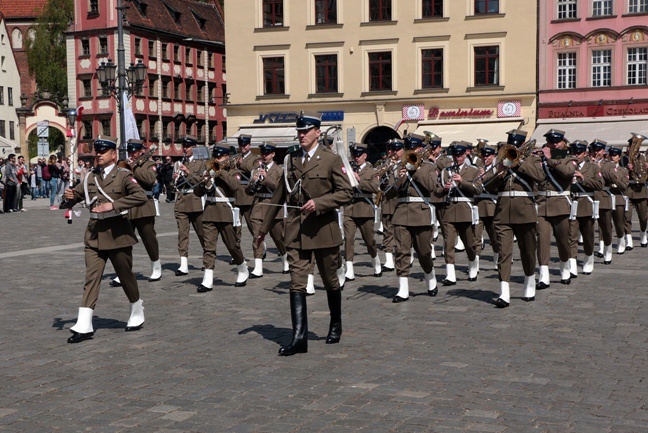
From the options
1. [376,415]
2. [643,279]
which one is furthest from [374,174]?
[376,415]

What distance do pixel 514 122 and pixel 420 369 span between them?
37.9m

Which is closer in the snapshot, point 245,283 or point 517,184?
point 517,184

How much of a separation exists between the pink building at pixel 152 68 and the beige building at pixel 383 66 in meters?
16.5

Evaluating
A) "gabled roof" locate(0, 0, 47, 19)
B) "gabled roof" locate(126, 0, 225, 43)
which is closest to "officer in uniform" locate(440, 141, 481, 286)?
"gabled roof" locate(126, 0, 225, 43)

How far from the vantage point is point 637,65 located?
43.4 meters

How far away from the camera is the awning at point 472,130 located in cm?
4391

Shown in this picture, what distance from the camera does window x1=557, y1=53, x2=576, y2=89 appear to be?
44438mm

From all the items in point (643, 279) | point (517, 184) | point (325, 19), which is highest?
point (325, 19)

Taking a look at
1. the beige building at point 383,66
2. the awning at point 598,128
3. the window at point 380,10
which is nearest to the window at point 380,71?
the beige building at point 383,66

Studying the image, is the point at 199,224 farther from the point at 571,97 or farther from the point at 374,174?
the point at 571,97

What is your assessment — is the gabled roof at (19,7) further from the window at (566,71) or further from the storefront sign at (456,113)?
the window at (566,71)

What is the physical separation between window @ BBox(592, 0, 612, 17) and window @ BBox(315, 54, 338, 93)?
1205 cm

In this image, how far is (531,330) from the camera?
970 centimetres

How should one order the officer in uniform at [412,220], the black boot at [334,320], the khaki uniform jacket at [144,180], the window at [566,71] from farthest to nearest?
the window at [566,71] → the khaki uniform jacket at [144,180] → the officer in uniform at [412,220] → the black boot at [334,320]
